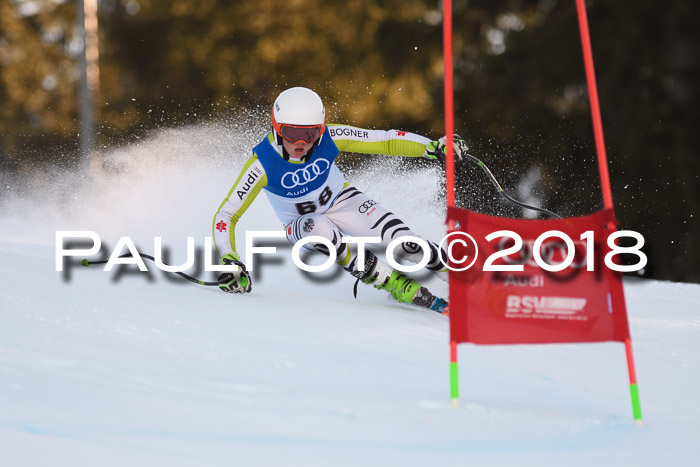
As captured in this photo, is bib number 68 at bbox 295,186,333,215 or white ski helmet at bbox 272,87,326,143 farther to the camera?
bib number 68 at bbox 295,186,333,215

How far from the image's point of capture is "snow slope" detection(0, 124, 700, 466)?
9.12 feet

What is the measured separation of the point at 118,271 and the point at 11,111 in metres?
16.9

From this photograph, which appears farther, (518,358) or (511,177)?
(511,177)

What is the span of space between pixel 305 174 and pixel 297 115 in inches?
16.9

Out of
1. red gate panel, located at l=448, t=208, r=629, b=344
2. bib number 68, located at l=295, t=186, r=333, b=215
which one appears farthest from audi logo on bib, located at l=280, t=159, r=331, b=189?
red gate panel, located at l=448, t=208, r=629, b=344

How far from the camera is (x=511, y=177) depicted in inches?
572

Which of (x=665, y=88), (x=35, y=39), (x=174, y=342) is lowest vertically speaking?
(x=174, y=342)

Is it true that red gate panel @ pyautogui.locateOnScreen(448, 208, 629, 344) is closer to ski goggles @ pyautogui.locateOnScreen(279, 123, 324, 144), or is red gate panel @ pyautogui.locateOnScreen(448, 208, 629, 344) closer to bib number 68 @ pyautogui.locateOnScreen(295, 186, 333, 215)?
ski goggles @ pyautogui.locateOnScreen(279, 123, 324, 144)

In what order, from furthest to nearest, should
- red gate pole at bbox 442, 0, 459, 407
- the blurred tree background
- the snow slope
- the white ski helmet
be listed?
1. the blurred tree background
2. the white ski helmet
3. red gate pole at bbox 442, 0, 459, 407
4. the snow slope

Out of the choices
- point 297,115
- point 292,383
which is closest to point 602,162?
point 292,383

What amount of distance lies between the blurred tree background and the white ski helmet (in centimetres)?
844

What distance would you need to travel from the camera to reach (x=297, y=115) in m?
4.99

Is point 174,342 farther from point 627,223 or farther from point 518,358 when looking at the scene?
point 627,223

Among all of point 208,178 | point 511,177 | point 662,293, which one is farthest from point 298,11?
point 662,293
